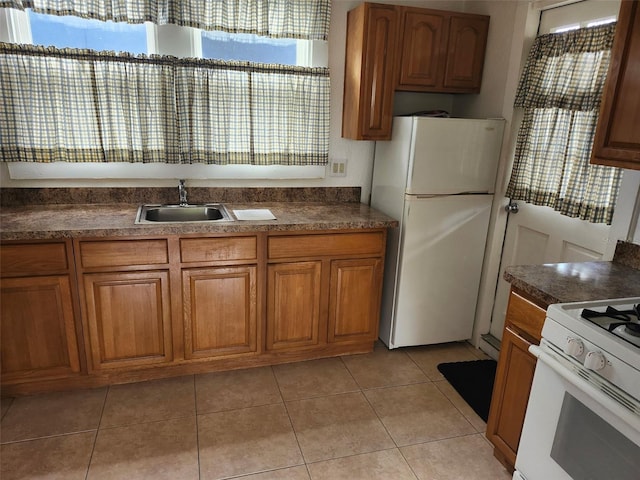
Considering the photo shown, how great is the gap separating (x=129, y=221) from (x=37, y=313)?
2.02ft

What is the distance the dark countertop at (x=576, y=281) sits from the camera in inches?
64.3

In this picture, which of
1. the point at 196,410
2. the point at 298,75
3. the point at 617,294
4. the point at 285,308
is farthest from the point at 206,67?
the point at 617,294

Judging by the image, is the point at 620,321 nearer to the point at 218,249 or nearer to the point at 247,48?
the point at 218,249

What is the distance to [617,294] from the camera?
1.66 meters

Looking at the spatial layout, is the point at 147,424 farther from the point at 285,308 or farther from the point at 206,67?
the point at 206,67

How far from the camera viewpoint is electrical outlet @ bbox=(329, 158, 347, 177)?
304 cm

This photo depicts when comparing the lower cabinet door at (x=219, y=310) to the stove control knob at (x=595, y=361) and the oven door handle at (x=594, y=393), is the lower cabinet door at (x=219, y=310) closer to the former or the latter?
the oven door handle at (x=594, y=393)

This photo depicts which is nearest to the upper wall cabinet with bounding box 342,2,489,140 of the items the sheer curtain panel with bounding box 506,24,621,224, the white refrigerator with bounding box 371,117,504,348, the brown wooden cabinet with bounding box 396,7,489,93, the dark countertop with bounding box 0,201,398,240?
the brown wooden cabinet with bounding box 396,7,489,93

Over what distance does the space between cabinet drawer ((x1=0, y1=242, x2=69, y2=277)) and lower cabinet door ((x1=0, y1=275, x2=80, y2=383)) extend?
0.04m

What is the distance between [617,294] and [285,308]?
161 cm

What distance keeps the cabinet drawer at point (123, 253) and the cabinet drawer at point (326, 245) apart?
0.57 m

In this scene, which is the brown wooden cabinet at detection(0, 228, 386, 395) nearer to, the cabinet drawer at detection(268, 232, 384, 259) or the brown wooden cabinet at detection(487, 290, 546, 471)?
the cabinet drawer at detection(268, 232, 384, 259)

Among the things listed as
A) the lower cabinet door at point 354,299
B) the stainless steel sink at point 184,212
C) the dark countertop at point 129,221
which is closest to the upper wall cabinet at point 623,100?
the dark countertop at point 129,221

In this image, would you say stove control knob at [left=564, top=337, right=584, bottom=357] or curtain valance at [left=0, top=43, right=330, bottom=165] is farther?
curtain valance at [left=0, top=43, right=330, bottom=165]
